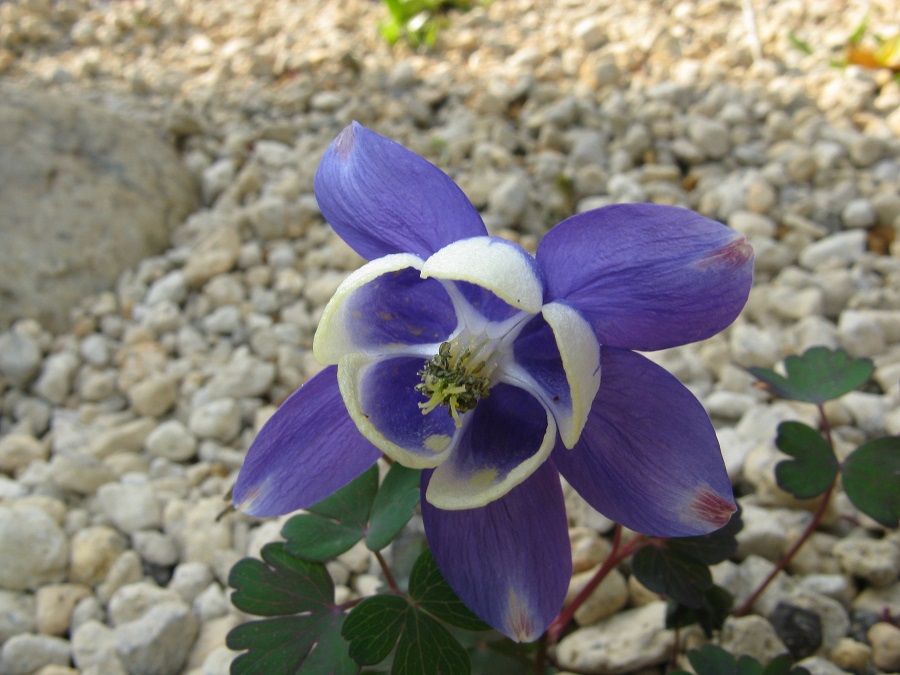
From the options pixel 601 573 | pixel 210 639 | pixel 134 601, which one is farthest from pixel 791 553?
pixel 134 601

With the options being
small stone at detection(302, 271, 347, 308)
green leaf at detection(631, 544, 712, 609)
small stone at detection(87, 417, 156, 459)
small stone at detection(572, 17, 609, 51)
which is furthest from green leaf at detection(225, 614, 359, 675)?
small stone at detection(572, 17, 609, 51)

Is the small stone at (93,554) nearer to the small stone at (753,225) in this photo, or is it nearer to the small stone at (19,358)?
the small stone at (19,358)

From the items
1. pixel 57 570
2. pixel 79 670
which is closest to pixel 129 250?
pixel 57 570

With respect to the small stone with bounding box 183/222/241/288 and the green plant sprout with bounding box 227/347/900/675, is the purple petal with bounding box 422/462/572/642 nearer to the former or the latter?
the green plant sprout with bounding box 227/347/900/675

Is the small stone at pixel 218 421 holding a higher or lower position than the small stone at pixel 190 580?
higher

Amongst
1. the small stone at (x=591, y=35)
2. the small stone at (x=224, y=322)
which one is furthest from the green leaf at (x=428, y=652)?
the small stone at (x=591, y=35)

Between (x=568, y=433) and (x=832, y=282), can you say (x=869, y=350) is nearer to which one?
(x=832, y=282)
